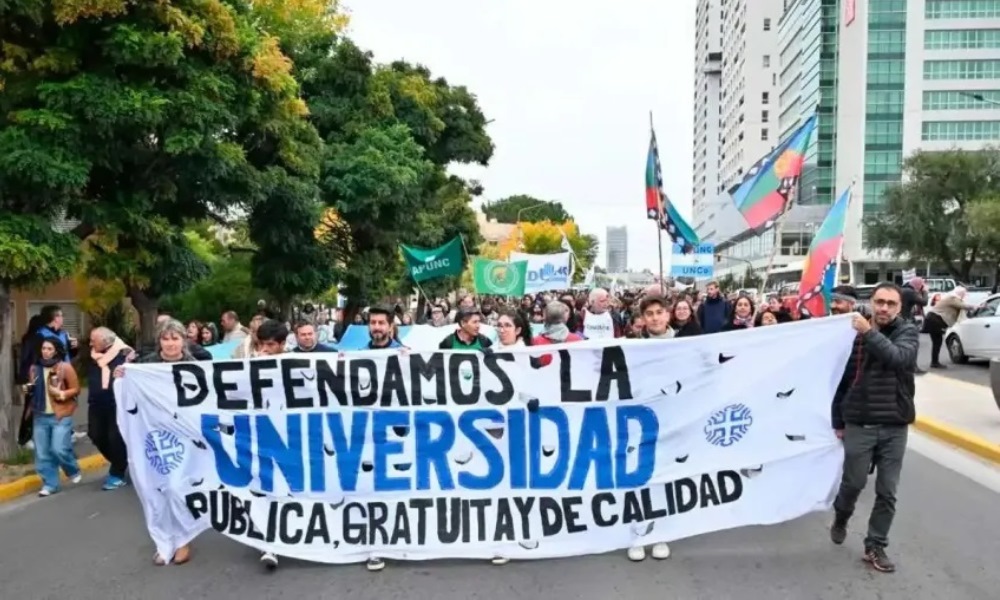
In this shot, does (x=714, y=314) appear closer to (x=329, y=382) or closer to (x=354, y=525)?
(x=329, y=382)

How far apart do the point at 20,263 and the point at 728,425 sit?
639cm

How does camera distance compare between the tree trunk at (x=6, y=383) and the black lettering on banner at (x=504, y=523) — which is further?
the tree trunk at (x=6, y=383)

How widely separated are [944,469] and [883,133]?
88784 mm

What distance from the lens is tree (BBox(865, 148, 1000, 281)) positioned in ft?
196

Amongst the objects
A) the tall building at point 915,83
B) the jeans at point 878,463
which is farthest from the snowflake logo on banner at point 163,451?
the tall building at point 915,83

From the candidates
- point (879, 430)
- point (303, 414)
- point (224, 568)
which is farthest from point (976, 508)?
point (224, 568)

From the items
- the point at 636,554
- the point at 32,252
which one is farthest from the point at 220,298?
the point at 636,554

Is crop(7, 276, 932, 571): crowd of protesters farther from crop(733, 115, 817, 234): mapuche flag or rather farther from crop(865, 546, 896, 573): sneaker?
crop(733, 115, 817, 234): mapuche flag

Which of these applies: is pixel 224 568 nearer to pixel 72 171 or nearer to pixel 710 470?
pixel 710 470

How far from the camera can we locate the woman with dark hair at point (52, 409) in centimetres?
785

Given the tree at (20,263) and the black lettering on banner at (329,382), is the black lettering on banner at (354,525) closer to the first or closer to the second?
the black lettering on banner at (329,382)

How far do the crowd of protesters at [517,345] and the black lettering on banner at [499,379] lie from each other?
29 centimetres

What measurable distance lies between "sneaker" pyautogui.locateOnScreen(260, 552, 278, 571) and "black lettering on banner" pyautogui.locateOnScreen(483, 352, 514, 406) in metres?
1.68

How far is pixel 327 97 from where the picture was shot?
69.0 ft
